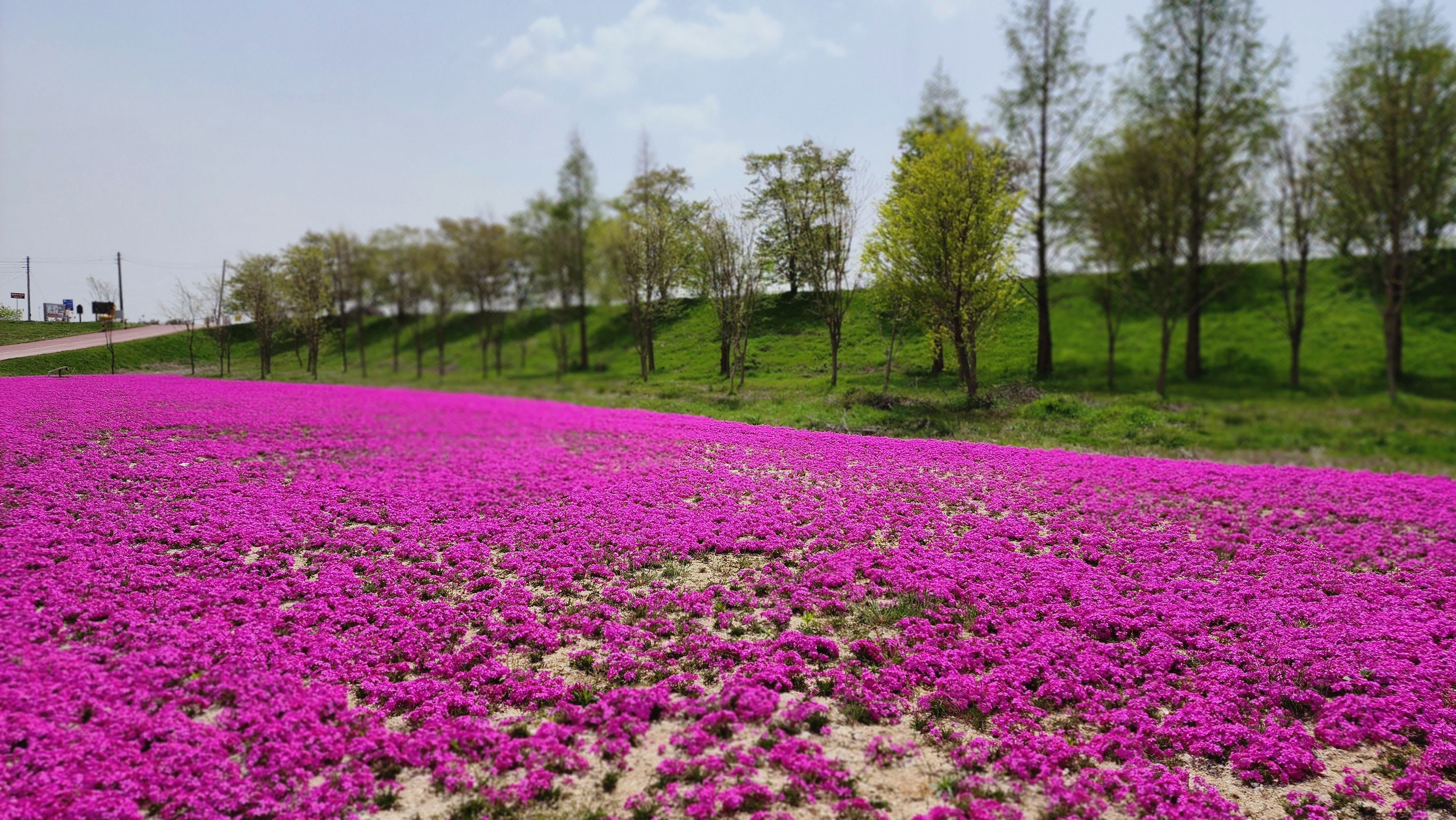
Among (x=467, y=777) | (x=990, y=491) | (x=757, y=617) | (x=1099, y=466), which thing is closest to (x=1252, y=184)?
(x=1099, y=466)

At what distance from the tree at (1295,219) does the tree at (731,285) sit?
2351 cm

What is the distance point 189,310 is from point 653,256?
1353 centimetres

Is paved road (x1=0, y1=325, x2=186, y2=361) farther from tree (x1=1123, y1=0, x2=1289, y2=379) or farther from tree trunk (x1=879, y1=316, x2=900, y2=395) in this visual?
tree (x1=1123, y1=0, x2=1289, y2=379)

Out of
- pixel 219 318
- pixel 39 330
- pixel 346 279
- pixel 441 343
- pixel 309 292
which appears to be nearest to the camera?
pixel 39 330

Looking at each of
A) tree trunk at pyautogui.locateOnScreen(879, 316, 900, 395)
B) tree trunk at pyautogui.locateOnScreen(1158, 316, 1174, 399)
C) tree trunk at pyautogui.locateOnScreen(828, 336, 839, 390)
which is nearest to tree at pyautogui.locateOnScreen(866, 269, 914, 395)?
tree trunk at pyautogui.locateOnScreen(879, 316, 900, 395)

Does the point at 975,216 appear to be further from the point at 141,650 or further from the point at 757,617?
the point at 141,650

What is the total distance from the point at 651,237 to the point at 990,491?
14513 millimetres

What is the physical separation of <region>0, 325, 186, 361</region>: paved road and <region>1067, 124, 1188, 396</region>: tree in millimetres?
26776

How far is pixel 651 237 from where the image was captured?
21750mm

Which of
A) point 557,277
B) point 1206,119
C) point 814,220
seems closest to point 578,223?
point 557,277

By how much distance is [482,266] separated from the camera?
27281mm

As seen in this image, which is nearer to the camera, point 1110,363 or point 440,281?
point 1110,363

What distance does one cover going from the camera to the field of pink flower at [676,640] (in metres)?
5.08

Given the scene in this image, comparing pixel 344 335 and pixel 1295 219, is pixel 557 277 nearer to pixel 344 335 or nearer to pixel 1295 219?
pixel 344 335
